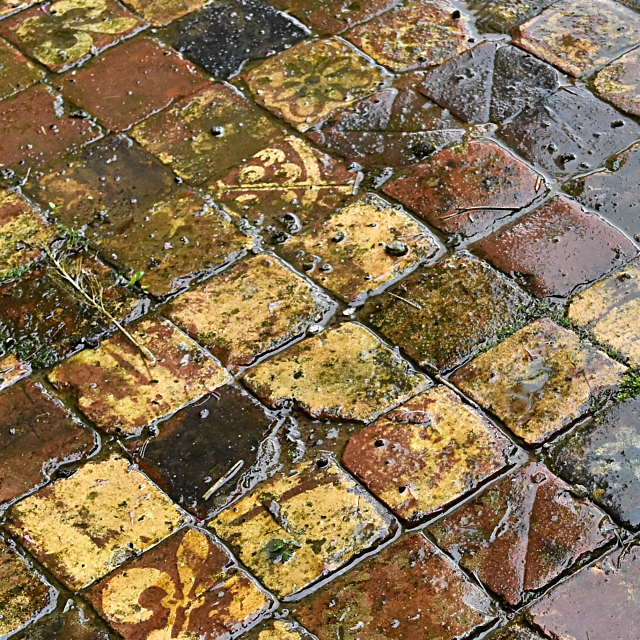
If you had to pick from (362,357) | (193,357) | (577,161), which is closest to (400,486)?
(362,357)

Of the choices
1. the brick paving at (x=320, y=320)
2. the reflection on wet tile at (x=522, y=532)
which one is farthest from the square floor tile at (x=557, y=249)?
the reflection on wet tile at (x=522, y=532)

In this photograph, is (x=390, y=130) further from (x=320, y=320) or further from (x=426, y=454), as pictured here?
(x=426, y=454)

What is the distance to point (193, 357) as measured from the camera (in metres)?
3.03

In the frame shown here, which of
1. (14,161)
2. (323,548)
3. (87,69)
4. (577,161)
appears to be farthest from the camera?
(87,69)

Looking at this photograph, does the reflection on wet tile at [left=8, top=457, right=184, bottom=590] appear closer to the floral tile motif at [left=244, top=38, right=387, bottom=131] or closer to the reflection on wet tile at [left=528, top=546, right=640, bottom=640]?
the reflection on wet tile at [left=528, top=546, right=640, bottom=640]

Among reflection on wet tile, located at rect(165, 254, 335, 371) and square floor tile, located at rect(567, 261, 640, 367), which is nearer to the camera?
square floor tile, located at rect(567, 261, 640, 367)

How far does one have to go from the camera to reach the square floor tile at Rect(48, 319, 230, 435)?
115 inches

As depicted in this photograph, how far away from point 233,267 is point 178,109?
956mm

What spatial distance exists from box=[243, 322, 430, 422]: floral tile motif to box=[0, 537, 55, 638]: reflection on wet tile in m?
0.85

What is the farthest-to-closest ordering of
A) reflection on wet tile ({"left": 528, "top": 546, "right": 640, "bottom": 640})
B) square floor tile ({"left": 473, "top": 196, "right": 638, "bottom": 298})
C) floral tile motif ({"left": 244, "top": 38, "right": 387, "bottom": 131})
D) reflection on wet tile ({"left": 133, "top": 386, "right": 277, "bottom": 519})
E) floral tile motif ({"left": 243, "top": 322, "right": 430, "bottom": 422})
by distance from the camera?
1. floral tile motif ({"left": 244, "top": 38, "right": 387, "bottom": 131})
2. square floor tile ({"left": 473, "top": 196, "right": 638, "bottom": 298})
3. floral tile motif ({"left": 243, "top": 322, "right": 430, "bottom": 422})
4. reflection on wet tile ({"left": 133, "top": 386, "right": 277, "bottom": 519})
5. reflection on wet tile ({"left": 528, "top": 546, "right": 640, "bottom": 640})

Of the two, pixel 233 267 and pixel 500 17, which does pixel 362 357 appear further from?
pixel 500 17

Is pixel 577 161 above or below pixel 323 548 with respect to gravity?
above

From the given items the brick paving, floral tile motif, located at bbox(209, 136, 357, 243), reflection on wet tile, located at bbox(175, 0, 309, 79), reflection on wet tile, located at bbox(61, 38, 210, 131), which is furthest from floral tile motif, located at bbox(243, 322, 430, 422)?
reflection on wet tile, located at bbox(175, 0, 309, 79)

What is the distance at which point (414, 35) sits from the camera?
4.07 metres
